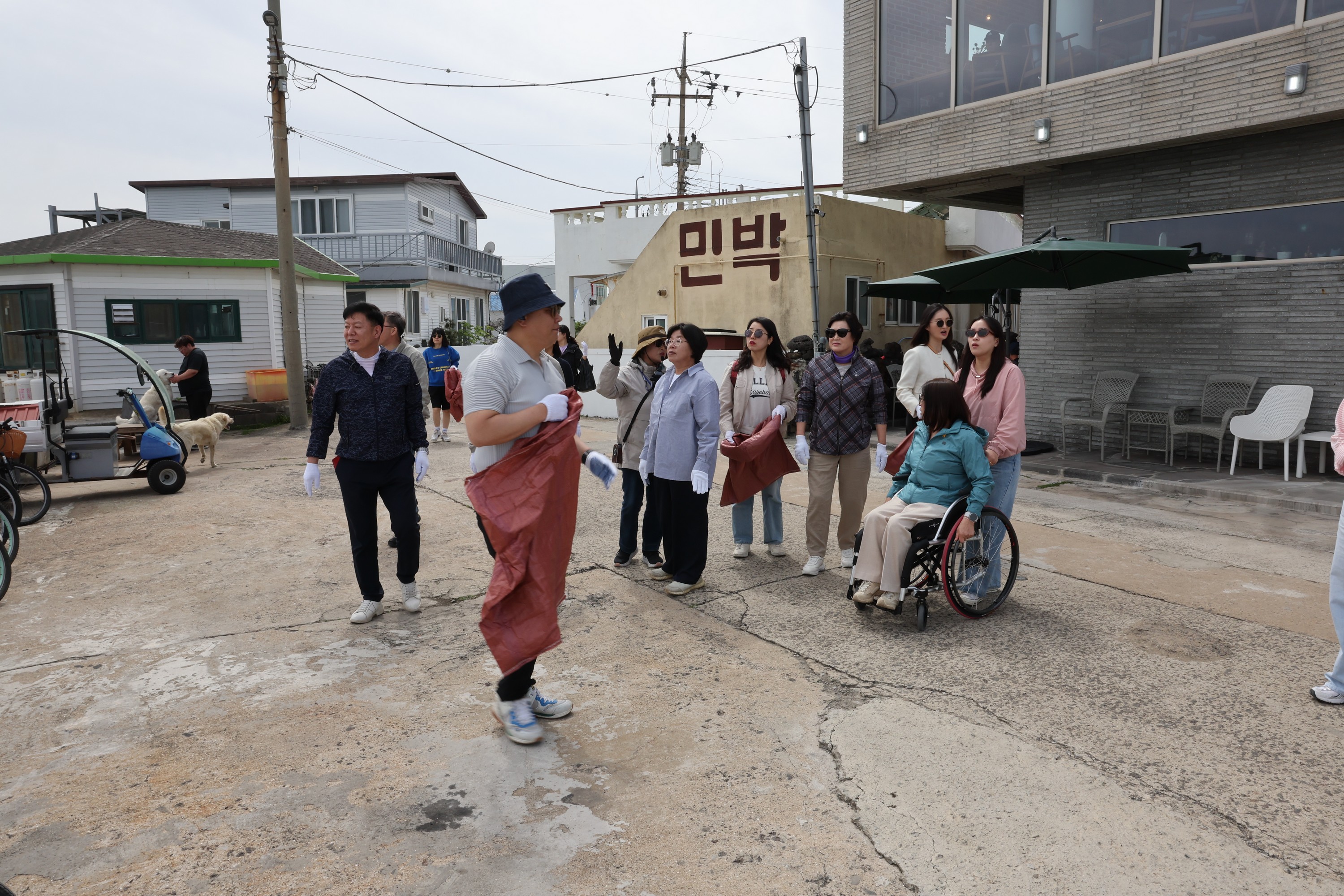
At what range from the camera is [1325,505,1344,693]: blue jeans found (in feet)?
12.3

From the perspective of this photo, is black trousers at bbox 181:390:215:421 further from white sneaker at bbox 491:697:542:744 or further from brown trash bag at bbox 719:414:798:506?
white sneaker at bbox 491:697:542:744

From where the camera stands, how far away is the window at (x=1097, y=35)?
991 centimetres

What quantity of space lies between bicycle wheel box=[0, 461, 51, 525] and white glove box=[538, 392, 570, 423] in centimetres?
619

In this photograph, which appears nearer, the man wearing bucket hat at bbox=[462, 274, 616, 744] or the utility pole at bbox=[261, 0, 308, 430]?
the man wearing bucket hat at bbox=[462, 274, 616, 744]

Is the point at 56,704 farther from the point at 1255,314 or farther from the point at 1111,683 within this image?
the point at 1255,314

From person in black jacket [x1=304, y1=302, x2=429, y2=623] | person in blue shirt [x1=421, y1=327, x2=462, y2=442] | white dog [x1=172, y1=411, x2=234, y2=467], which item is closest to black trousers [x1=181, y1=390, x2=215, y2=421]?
white dog [x1=172, y1=411, x2=234, y2=467]

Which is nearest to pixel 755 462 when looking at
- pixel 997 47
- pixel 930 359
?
pixel 930 359

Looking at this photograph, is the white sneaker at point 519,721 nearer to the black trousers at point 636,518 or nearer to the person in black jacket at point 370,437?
the person in black jacket at point 370,437

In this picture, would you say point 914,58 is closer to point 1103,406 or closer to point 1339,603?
point 1103,406

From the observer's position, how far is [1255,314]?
31.7 feet

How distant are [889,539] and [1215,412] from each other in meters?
7.28

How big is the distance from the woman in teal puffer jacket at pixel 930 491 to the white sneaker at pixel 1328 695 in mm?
1604

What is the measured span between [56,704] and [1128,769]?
4557 mm

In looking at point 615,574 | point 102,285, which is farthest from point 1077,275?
point 102,285
